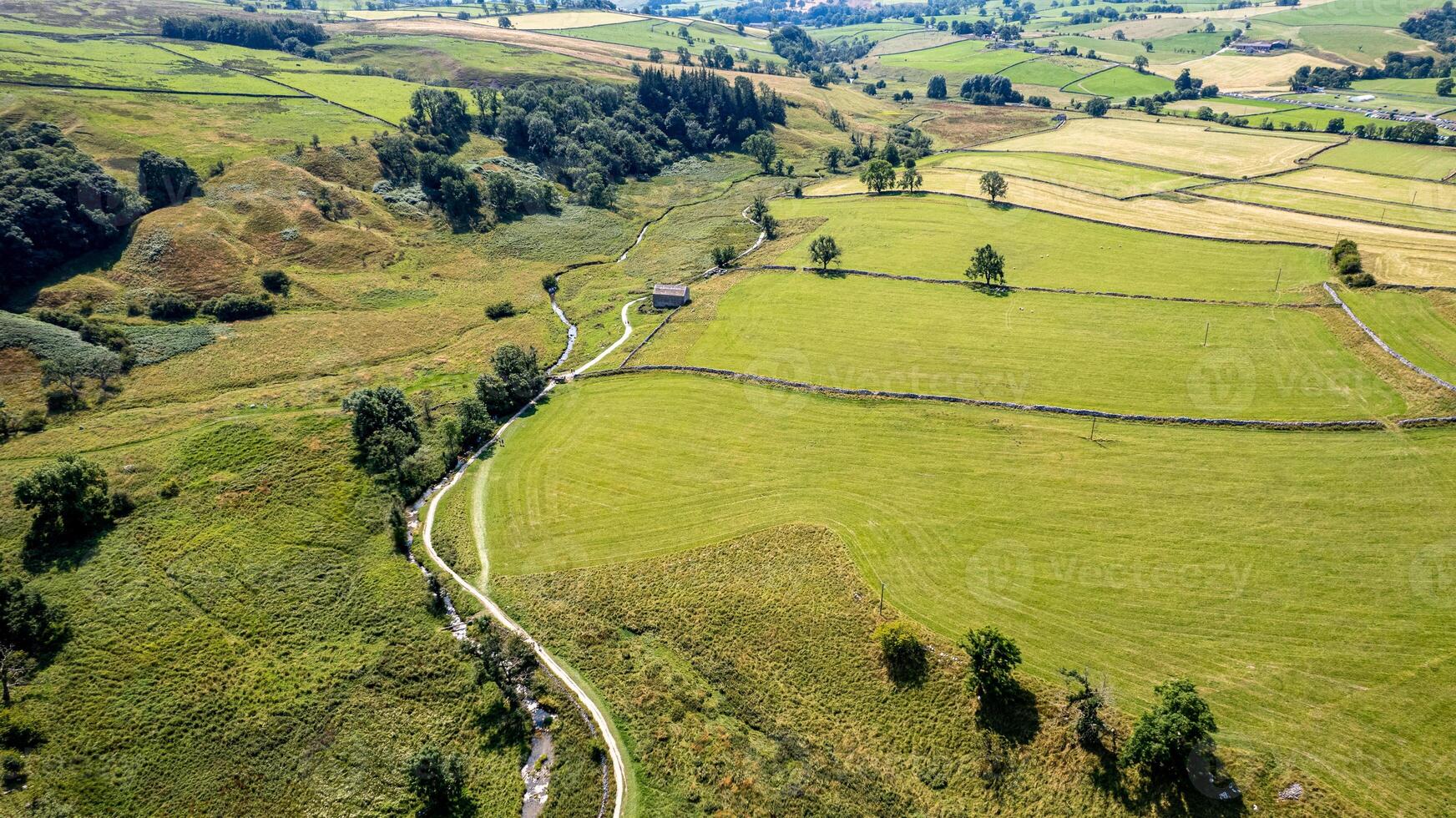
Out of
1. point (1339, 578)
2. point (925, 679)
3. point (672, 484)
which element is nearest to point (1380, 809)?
point (1339, 578)

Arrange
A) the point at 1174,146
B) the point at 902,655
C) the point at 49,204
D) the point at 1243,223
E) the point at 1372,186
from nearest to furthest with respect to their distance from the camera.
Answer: the point at 902,655 → the point at 49,204 → the point at 1243,223 → the point at 1372,186 → the point at 1174,146

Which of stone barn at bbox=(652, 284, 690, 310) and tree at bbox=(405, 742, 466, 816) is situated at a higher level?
stone barn at bbox=(652, 284, 690, 310)

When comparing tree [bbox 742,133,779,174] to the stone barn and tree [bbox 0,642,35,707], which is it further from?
tree [bbox 0,642,35,707]

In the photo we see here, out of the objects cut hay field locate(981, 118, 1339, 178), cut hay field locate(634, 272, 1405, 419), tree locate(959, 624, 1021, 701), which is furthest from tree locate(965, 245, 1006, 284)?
cut hay field locate(981, 118, 1339, 178)

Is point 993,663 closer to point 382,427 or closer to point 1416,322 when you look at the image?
point 382,427

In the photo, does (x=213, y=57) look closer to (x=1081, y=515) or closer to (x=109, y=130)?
(x=109, y=130)

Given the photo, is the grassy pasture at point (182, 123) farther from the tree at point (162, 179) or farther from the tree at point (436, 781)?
the tree at point (436, 781)

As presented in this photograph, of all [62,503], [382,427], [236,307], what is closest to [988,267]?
[382,427]
